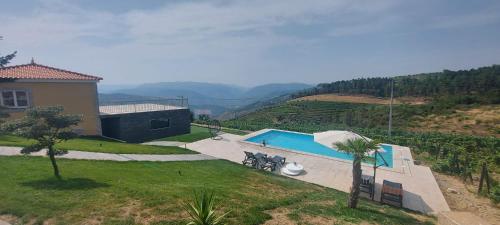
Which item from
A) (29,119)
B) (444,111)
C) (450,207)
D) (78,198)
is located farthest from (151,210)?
(444,111)

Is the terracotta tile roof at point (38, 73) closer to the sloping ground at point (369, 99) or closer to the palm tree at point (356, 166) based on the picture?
the palm tree at point (356, 166)

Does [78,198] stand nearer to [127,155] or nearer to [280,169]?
[127,155]

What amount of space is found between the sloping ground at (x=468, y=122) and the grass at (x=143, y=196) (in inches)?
1575

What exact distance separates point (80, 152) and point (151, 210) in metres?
9.75

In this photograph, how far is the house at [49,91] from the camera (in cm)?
1908

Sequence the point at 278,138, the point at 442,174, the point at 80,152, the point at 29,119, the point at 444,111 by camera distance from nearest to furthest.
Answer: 1. the point at 29,119
2. the point at 80,152
3. the point at 442,174
4. the point at 278,138
5. the point at 444,111

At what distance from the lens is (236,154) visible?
1989 centimetres

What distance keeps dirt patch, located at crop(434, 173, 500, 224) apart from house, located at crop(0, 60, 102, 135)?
24094 millimetres

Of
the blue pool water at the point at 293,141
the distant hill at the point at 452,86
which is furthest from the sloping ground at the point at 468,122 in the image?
the blue pool water at the point at 293,141

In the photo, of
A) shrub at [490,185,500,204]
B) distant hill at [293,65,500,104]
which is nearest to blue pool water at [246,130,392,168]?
shrub at [490,185,500,204]

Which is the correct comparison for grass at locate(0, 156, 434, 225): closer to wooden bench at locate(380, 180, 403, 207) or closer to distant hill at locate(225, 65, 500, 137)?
wooden bench at locate(380, 180, 403, 207)

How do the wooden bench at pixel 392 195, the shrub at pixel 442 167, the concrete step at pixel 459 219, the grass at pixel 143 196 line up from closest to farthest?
the grass at pixel 143 196 → the concrete step at pixel 459 219 → the wooden bench at pixel 392 195 → the shrub at pixel 442 167

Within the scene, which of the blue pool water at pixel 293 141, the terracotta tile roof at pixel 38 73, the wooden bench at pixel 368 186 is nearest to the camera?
the wooden bench at pixel 368 186

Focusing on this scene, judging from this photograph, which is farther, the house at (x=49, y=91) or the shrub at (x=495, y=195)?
the house at (x=49, y=91)
